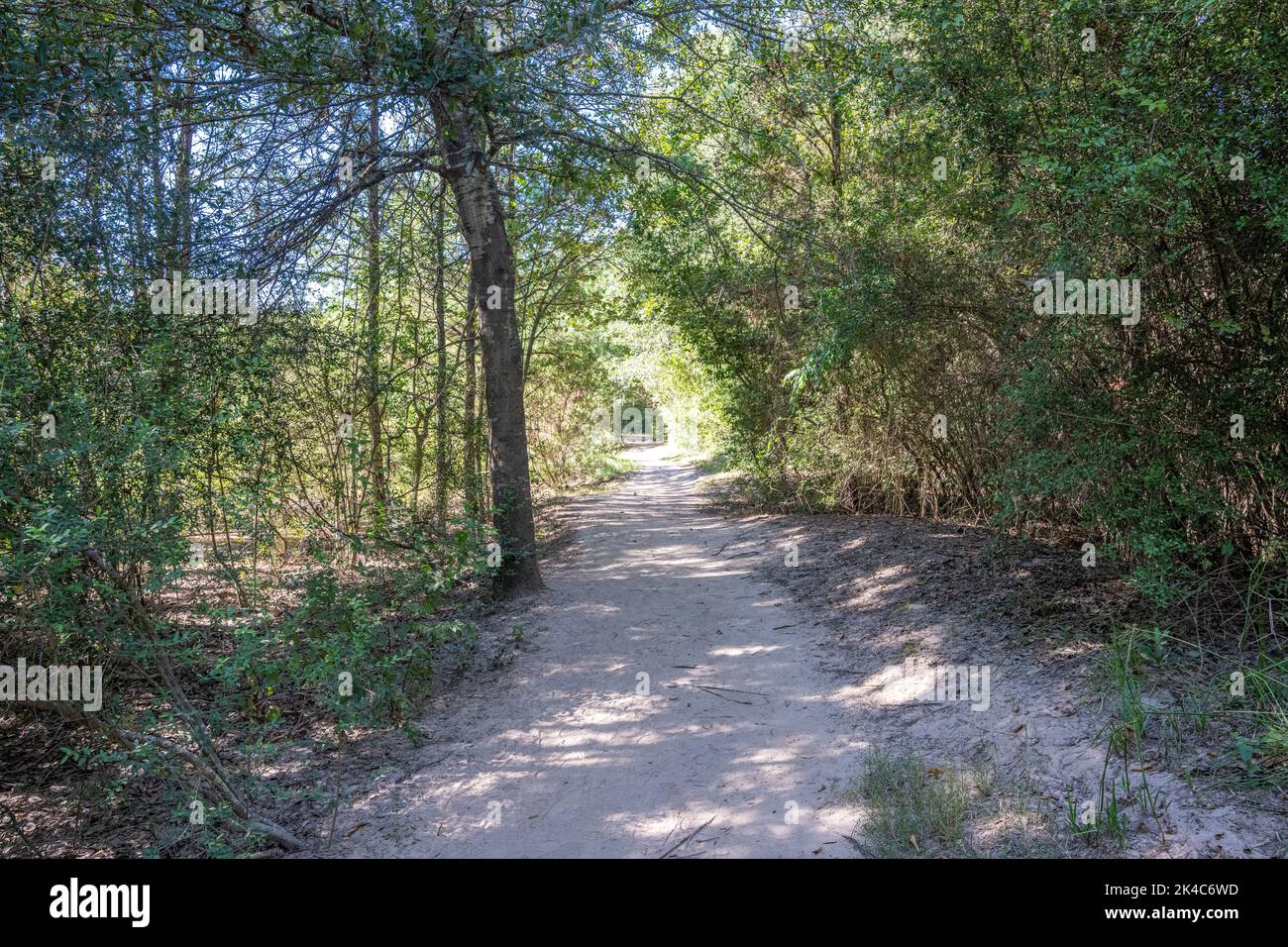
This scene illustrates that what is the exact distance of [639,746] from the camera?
179 inches

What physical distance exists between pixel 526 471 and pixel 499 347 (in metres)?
1.40

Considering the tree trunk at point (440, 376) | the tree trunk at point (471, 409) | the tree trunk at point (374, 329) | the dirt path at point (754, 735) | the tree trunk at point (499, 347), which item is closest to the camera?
the dirt path at point (754, 735)

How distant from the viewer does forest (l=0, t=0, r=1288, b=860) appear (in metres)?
3.44

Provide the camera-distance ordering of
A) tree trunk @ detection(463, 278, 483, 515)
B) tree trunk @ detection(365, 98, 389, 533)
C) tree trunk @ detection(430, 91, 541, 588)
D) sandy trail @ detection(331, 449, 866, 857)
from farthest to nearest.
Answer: tree trunk @ detection(463, 278, 483, 515) → tree trunk @ detection(365, 98, 389, 533) → tree trunk @ detection(430, 91, 541, 588) → sandy trail @ detection(331, 449, 866, 857)

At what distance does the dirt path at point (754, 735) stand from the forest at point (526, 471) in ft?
0.11

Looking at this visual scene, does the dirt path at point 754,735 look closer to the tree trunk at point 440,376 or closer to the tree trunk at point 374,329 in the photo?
the tree trunk at point 440,376

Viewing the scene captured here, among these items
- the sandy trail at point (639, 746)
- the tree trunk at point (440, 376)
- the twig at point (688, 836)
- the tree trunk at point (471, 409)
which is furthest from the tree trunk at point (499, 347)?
the twig at point (688, 836)

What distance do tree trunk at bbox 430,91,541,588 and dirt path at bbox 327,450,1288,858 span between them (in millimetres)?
793

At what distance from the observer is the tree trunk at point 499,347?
7.29 m

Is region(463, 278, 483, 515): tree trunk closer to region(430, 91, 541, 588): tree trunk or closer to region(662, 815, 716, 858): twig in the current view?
region(430, 91, 541, 588): tree trunk

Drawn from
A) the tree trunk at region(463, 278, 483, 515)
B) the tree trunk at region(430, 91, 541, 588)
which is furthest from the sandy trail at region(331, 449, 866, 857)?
the tree trunk at region(463, 278, 483, 515)
